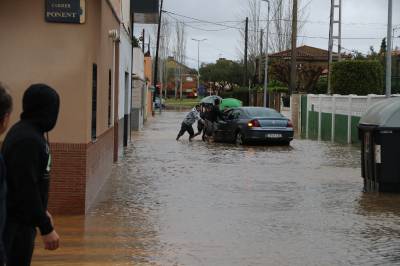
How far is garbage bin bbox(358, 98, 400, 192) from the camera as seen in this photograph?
12.4 meters

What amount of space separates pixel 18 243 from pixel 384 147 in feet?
28.8

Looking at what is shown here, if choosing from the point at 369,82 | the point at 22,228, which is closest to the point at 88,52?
the point at 22,228

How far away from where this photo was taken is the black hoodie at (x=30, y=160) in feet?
15.1

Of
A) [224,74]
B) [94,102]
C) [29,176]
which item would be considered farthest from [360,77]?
[224,74]

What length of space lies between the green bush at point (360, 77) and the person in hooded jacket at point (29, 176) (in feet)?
109

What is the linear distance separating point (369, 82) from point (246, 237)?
2918 centimetres

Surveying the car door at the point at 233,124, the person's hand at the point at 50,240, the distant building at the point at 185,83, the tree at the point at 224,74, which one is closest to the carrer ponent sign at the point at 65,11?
the person's hand at the point at 50,240

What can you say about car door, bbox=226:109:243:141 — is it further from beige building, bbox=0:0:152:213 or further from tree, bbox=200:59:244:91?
tree, bbox=200:59:244:91

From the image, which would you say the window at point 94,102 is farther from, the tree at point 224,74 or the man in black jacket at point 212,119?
the tree at point 224,74

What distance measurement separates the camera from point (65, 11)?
10102 mm

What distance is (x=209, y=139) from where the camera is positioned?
90.4 ft

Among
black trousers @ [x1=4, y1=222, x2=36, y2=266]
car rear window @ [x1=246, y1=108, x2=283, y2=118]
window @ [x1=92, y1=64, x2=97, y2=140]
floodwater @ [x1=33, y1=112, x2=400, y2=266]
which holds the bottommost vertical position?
floodwater @ [x1=33, y1=112, x2=400, y2=266]

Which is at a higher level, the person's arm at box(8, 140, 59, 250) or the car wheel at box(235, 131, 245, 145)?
the person's arm at box(8, 140, 59, 250)

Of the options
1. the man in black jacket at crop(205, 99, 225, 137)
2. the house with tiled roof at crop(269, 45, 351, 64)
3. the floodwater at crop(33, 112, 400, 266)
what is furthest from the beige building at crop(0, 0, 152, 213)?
the house with tiled roof at crop(269, 45, 351, 64)
